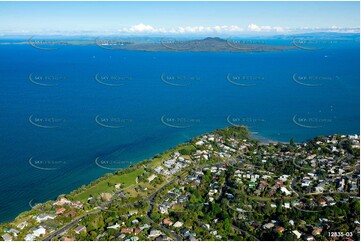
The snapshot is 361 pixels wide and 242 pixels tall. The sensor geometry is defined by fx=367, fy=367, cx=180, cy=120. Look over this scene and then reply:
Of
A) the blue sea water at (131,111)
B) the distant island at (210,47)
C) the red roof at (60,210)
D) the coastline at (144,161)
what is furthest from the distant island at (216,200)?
the distant island at (210,47)

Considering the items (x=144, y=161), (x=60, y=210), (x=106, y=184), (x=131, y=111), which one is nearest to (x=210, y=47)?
(x=131, y=111)

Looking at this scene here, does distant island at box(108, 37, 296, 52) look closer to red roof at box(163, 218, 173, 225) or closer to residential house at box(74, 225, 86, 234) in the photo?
red roof at box(163, 218, 173, 225)

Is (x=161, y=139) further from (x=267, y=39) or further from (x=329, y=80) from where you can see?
(x=267, y=39)

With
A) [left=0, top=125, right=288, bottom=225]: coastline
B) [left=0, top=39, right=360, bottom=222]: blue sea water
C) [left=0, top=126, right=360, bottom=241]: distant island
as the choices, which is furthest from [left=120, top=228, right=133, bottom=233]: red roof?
[left=0, top=39, right=360, bottom=222]: blue sea water

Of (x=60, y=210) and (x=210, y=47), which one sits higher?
(x=210, y=47)

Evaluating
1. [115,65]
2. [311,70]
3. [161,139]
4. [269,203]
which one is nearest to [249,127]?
[161,139]

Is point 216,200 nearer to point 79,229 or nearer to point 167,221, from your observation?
point 167,221
